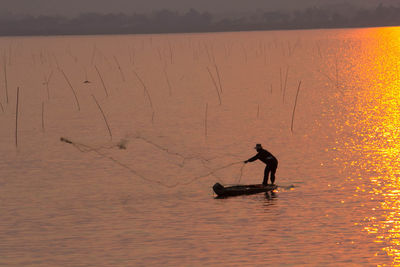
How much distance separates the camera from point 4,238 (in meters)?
24.2

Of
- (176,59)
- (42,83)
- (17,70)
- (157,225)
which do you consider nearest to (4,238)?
(157,225)

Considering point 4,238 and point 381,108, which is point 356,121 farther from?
point 4,238

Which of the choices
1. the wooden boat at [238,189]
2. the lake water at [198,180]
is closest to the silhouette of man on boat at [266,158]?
the wooden boat at [238,189]

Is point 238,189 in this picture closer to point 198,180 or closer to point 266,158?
point 266,158

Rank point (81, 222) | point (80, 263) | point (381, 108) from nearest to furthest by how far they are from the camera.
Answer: point (80, 263) < point (81, 222) < point (381, 108)

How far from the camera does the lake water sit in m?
22.8

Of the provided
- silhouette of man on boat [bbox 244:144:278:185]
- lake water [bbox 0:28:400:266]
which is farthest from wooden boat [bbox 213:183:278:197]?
silhouette of man on boat [bbox 244:144:278:185]

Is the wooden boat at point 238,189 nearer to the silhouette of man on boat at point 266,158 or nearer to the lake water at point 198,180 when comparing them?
the lake water at point 198,180

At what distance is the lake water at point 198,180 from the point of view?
22.8m

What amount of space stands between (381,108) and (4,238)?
4036cm

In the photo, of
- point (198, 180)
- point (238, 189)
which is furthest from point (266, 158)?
point (198, 180)

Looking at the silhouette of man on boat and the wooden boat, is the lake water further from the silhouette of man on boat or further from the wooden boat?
the silhouette of man on boat

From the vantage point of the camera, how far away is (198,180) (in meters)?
33.3

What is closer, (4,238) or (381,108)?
(4,238)
